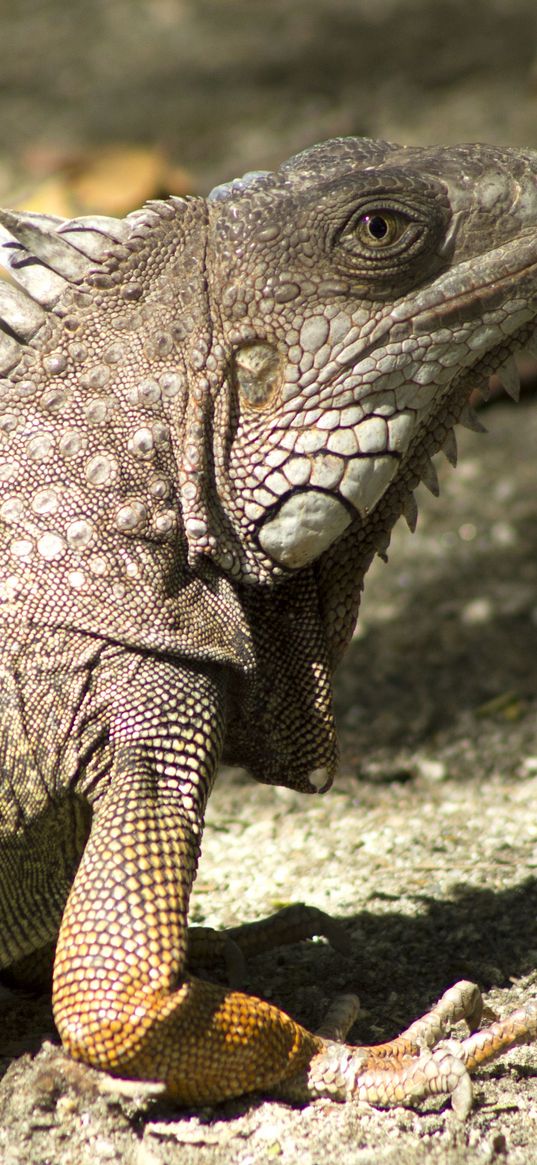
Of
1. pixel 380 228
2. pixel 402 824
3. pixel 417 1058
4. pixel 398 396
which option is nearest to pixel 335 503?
pixel 398 396

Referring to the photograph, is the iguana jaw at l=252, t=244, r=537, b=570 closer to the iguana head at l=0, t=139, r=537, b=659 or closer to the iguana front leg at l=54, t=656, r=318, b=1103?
the iguana head at l=0, t=139, r=537, b=659

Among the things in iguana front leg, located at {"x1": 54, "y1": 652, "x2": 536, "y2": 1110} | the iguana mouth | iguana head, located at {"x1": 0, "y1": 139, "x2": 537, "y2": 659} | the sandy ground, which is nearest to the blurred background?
the sandy ground

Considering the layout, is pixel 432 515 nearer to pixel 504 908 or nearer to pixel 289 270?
pixel 504 908

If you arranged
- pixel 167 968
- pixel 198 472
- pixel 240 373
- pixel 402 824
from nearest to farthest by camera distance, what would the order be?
pixel 167 968, pixel 198 472, pixel 240 373, pixel 402 824

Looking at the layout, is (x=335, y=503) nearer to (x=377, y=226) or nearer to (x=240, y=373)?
(x=240, y=373)

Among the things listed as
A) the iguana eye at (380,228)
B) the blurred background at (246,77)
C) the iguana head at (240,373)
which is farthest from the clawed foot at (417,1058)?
the blurred background at (246,77)

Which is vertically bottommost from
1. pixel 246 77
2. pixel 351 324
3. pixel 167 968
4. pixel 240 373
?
pixel 167 968

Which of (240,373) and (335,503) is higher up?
(240,373)

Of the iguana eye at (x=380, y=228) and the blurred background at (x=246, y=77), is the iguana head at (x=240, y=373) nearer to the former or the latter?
the iguana eye at (x=380, y=228)
